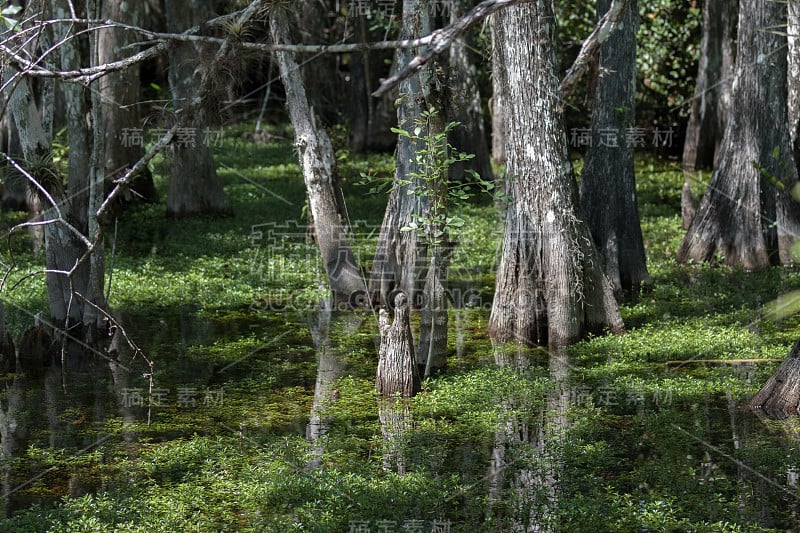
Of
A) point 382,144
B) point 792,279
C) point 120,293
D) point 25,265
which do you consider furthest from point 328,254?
point 382,144

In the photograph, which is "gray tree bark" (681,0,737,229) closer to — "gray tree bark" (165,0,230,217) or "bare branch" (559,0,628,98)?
"gray tree bark" (165,0,230,217)

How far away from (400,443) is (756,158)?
737 cm

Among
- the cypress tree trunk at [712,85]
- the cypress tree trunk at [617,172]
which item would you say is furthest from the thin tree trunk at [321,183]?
the cypress tree trunk at [712,85]

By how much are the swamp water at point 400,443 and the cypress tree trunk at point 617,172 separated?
103 inches

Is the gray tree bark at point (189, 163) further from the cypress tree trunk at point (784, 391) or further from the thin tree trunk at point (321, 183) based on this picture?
the cypress tree trunk at point (784, 391)

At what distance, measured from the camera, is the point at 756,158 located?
1292cm

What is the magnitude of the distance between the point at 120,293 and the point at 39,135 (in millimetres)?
3259

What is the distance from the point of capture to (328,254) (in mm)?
11812

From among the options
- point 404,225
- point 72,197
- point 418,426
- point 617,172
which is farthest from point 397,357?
point 617,172

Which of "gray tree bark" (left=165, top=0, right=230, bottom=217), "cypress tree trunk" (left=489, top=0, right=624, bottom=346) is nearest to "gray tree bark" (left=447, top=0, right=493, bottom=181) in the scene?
"gray tree bark" (left=165, top=0, right=230, bottom=217)

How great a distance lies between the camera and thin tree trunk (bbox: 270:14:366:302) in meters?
11.2

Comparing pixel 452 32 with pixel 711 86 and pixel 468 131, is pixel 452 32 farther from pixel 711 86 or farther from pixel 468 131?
Result: pixel 711 86

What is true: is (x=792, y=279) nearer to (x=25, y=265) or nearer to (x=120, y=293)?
(x=120, y=293)

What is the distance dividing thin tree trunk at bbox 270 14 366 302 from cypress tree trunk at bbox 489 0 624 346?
7.46ft
